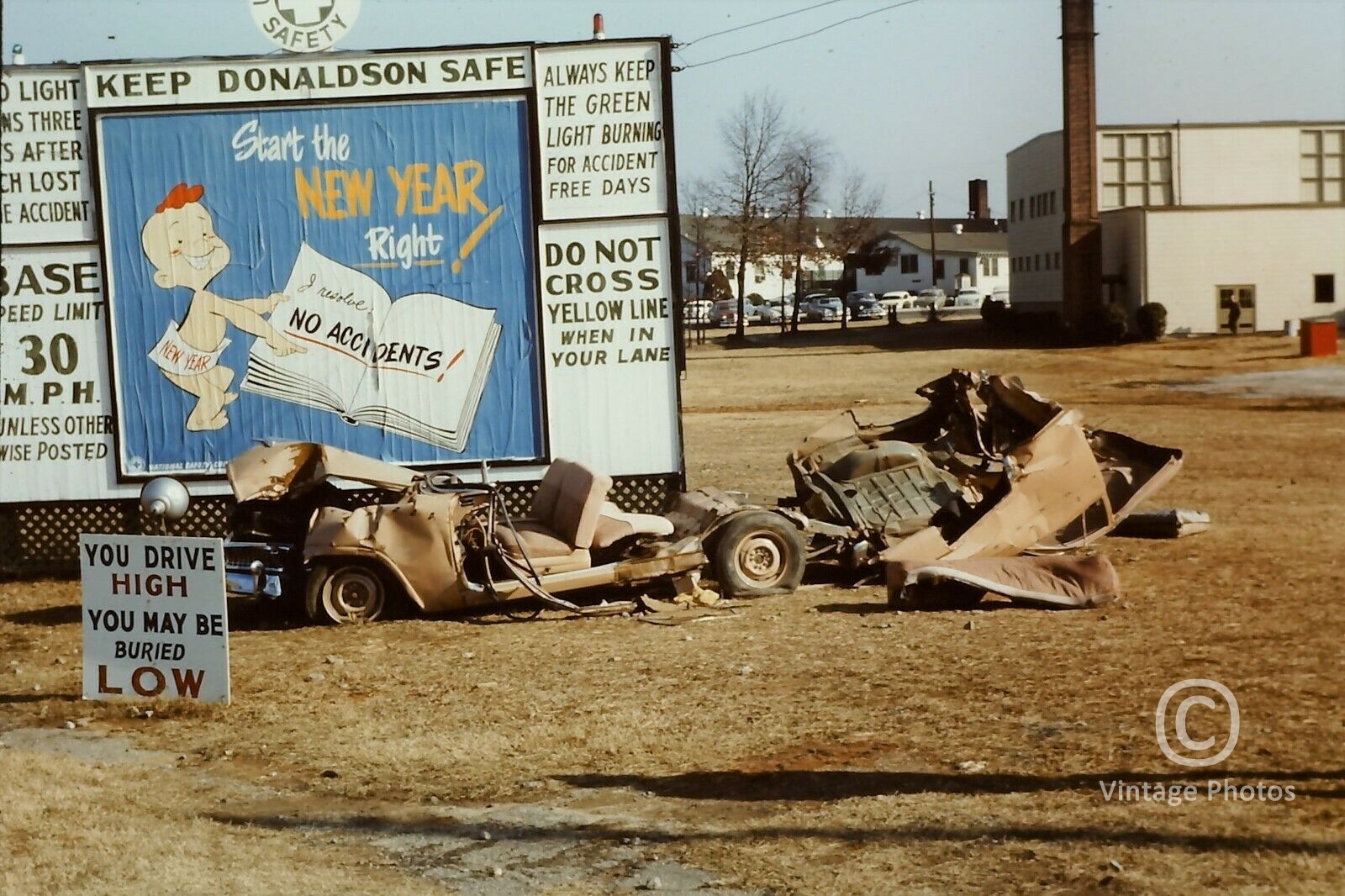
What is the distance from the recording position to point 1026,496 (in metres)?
12.4

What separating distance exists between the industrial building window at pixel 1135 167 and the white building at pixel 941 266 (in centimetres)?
5804

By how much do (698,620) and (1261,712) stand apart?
4446 mm

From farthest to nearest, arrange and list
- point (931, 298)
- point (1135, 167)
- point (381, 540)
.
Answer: point (931, 298)
point (1135, 167)
point (381, 540)

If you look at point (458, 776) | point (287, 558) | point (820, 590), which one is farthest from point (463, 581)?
point (458, 776)

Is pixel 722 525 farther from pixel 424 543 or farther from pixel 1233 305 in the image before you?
pixel 1233 305

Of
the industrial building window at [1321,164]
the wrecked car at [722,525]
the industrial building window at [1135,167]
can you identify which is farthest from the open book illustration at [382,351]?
the industrial building window at [1321,164]

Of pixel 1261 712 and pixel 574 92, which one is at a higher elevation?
pixel 574 92

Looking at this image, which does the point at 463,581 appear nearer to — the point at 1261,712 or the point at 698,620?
the point at 698,620

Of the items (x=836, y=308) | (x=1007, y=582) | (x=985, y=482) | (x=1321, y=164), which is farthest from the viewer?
(x=836, y=308)

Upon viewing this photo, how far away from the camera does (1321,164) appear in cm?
5975

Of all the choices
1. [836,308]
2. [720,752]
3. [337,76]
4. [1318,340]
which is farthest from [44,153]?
[836,308]

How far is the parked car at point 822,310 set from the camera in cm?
8788

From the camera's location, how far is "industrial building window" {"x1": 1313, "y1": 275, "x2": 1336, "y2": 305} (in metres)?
54.8

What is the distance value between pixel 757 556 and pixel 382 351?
412 centimetres
